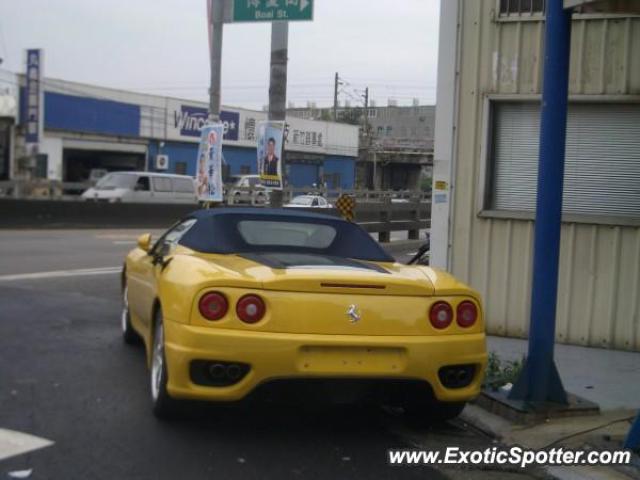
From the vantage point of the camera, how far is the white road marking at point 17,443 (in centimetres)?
457

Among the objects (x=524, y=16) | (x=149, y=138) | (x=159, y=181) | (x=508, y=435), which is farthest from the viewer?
(x=149, y=138)

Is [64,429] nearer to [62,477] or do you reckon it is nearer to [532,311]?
[62,477]

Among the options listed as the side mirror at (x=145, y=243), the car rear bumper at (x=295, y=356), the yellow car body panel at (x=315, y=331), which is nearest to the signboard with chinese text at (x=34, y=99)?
the side mirror at (x=145, y=243)

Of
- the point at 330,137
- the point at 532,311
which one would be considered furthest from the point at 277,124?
the point at 330,137

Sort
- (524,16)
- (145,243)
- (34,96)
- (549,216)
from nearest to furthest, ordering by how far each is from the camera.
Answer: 1. (549,216)
2. (145,243)
3. (524,16)
4. (34,96)

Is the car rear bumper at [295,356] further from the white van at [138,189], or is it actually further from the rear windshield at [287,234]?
the white van at [138,189]

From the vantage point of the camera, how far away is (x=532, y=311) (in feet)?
19.0

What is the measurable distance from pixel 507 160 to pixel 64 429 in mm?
5437

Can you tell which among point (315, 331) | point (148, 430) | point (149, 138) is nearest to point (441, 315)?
point (315, 331)

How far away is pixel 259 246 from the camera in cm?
591

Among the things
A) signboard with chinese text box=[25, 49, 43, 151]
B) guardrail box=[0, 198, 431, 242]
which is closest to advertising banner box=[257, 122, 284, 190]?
guardrail box=[0, 198, 431, 242]

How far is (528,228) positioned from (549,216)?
2.61 m

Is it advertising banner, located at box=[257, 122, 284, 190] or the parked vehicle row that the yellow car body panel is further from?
the parked vehicle row

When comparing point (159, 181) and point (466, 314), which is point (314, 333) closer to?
point (466, 314)
